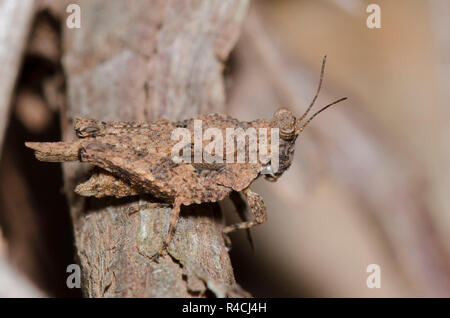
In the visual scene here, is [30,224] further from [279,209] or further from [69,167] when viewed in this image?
[279,209]

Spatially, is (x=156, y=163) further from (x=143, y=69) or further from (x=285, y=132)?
(x=143, y=69)

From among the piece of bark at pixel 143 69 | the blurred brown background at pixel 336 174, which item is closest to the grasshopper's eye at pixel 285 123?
the piece of bark at pixel 143 69

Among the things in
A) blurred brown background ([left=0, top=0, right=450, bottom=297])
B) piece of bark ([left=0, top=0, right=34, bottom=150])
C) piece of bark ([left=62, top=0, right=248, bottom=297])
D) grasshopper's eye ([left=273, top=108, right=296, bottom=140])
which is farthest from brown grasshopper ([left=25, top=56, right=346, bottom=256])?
blurred brown background ([left=0, top=0, right=450, bottom=297])

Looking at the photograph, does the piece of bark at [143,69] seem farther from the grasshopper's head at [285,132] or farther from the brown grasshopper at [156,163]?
the grasshopper's head at [285,132]

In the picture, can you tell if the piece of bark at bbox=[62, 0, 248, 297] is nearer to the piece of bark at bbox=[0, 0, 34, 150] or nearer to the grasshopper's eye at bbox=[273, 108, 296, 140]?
the piece of bark at bbox=[0, 0, 34, 150]

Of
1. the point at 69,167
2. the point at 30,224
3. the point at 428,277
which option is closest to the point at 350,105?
the point at 428,277
